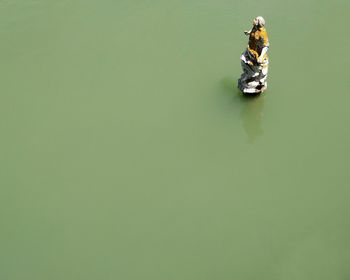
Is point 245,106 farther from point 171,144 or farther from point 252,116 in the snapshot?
point 171,144

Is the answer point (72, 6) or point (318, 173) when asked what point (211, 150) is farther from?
point (72, 6)

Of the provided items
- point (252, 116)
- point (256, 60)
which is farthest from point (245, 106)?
point (256, 60)

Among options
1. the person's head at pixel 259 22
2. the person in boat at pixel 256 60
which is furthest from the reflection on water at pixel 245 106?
the person's head at pixel 259 22

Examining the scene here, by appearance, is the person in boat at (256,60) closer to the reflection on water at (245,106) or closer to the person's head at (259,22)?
the person's head at (259,22)

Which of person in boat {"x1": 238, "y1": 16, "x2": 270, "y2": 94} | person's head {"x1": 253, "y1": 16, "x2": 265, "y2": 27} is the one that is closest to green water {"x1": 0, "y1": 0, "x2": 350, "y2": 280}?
person in boat {"x1": 238, "y1": 16, "x2": 270, "y2": 94}

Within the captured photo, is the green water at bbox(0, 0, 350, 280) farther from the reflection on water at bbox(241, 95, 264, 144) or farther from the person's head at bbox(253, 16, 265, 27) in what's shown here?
the person's head at bbox(253, 16, 265, 27)

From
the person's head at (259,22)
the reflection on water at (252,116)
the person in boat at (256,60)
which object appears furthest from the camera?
the reflection on water at (252,116)

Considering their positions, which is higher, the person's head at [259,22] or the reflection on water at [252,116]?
the person's head at [259,22]
